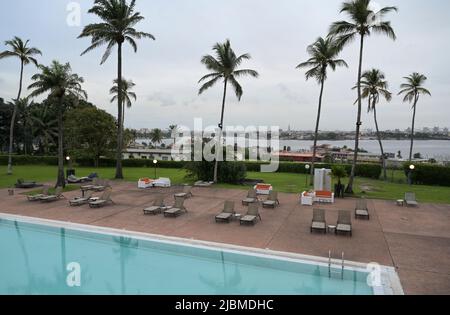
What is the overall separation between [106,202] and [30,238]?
5681mm

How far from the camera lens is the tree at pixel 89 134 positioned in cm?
4488

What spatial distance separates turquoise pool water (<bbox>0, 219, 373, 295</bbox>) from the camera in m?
9.33

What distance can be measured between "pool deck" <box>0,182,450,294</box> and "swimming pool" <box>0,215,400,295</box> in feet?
3.21

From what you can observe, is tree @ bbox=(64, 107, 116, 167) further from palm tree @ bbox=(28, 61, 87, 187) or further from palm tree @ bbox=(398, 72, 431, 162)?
palm tree @ bbox=(398, 72, 431, 162)

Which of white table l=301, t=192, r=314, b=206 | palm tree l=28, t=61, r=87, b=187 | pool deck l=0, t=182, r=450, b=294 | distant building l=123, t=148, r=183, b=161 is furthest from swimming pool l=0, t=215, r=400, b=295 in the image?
distant building l=123, t=148, r=183, b=161

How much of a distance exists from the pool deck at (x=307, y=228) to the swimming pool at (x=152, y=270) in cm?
98

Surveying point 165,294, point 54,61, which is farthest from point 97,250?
point 54,61

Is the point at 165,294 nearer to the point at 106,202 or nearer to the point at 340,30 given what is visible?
the point at 106,202

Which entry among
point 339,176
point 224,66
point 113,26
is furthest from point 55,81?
→ point 339,176

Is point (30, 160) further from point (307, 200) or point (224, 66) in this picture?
point (307, 200)

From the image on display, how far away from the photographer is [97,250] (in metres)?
12.1

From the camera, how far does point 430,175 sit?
33.4 metres

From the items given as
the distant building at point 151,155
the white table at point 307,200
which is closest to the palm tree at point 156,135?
the distant building at point 151,155

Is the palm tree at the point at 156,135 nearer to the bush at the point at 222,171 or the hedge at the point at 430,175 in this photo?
the bush at the point at 222,171
